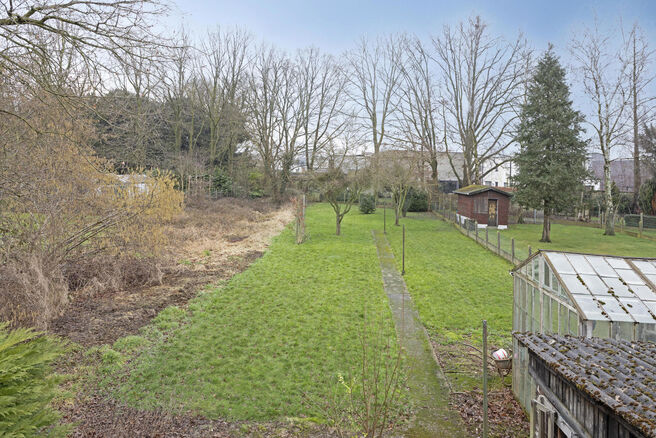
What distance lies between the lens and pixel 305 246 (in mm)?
20938

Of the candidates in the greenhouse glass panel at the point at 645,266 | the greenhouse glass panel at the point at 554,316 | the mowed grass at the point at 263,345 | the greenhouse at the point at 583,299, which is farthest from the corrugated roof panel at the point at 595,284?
the mowed grass at the point at 263,345

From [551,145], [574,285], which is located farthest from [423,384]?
[551,145]

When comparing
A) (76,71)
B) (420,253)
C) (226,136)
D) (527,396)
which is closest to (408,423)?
(527,396)

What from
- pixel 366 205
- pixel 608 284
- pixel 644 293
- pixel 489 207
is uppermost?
pixel 366 205

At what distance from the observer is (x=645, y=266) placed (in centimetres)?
711

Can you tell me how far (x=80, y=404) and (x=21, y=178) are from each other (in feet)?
17.5

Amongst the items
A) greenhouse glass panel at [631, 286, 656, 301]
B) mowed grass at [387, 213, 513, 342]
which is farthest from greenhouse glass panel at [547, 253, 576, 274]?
mowed grass at [387, 213, 513, 342]

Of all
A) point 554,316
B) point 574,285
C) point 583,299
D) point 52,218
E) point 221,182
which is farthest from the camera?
point 221,182

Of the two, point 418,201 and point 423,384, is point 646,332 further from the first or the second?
point 418,201

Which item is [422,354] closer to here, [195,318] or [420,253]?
[195,318]

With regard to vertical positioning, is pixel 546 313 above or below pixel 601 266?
below

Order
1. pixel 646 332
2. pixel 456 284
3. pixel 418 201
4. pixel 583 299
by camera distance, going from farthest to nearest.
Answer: pixel 418 201 → pixel 456 284 → pixel 583 299 → pixel 646 332

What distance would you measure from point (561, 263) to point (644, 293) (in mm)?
1188

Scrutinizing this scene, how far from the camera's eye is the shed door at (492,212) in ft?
95.5
